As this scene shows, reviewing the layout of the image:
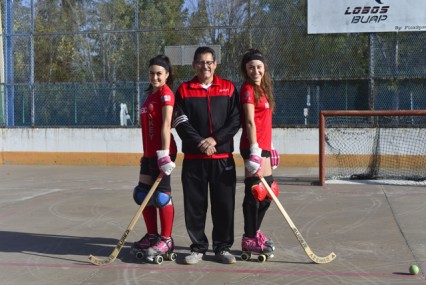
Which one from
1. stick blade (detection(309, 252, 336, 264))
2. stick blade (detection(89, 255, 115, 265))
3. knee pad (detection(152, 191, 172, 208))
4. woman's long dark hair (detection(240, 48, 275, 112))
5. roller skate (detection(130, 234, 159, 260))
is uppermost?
woman's long dark hair (detection(240, 48, 275, 112))

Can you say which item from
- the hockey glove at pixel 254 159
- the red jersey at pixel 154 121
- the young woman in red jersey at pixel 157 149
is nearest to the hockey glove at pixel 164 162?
the young woman in red jersey at pixel 157 149

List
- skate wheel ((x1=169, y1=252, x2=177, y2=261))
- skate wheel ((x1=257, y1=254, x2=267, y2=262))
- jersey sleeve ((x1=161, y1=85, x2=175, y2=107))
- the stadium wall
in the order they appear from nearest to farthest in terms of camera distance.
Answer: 1. jersey sleeve ((x1=161, y1=85, x2=175, y2=107))
2. skate wheel ((x1=257, y1=254, x2=267, y2=262))
3. skate wheel ((x1=169, y1=252, x2=177, y2=261))
4. the stadium wall

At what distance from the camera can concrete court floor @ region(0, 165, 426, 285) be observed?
5.47 m

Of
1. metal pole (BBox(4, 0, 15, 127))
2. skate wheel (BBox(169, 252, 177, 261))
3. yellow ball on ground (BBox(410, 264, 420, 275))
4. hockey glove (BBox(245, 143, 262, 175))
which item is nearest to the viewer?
yellow ball on ground (BBox(410, 264, 420, 275))

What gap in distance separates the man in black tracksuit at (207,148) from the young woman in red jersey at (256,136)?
143 mm

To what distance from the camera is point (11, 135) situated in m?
15.9

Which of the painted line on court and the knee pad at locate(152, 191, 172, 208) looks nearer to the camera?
the painted line on court

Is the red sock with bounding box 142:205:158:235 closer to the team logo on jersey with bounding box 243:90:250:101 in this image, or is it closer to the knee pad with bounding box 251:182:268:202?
the knee pad with bounding box 251:182:268:202

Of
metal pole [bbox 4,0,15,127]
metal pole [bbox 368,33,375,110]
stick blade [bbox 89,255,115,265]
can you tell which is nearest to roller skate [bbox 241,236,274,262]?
stick blade [bbox 89,255,115,265]

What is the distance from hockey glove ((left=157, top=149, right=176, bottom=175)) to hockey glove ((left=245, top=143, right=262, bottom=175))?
0.73 metres

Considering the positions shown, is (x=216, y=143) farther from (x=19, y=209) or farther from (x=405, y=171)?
(x=405, y=171)

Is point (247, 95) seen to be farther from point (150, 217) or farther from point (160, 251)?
point (160, 251)

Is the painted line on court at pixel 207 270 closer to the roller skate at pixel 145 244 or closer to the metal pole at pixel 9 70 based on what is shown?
the roller skate at pixel 145 244

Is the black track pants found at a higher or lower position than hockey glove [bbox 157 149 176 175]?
lower
